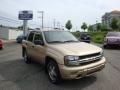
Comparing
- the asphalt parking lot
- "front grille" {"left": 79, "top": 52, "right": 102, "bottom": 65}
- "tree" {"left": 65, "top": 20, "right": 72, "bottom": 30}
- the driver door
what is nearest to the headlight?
"front grille" {"left": 79, "top": 52, "right": 102, "bottom": 65}

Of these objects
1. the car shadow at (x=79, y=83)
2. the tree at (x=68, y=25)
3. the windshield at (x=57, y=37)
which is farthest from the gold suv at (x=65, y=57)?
the tree at (x=68, y=25)

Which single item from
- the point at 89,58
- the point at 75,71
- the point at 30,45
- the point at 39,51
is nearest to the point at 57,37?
the point at 39,51

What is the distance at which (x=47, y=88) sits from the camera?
5.52m

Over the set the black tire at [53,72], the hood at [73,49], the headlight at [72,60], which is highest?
the hood at [73,49]

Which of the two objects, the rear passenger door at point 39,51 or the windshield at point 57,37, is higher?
the windshield at point 57,37

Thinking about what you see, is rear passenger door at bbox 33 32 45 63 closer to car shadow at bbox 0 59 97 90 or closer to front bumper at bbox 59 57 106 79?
car shadow at bbox 0 59 97 90

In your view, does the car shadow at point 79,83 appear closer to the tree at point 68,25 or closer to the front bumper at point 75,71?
the front bumper at point 75,71

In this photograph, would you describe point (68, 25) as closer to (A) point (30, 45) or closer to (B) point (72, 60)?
(A) point (30, 45)

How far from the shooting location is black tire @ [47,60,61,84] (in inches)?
225

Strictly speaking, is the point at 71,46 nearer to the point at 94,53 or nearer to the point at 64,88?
the point at 94,53

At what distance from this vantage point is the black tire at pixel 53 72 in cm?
571

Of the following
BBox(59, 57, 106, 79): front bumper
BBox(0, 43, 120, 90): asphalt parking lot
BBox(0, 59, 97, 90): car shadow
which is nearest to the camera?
BBox(59, 57, 106, 79): front bumper

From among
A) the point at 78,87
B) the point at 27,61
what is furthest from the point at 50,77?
the point at 27,61

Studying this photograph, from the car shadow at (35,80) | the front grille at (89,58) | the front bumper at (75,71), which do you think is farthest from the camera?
the car shadow at (35,80)
